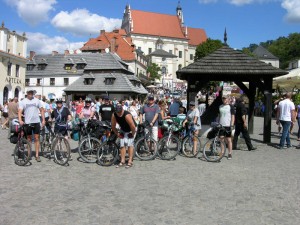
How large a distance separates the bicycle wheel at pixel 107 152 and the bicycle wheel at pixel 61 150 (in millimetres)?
863

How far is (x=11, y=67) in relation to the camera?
148 ft

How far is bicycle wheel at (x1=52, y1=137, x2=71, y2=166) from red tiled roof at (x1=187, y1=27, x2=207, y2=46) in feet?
420

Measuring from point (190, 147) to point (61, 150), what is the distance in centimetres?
401

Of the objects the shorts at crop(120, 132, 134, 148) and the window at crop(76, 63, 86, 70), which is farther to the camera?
the window at crop(76, 63, 86, 70)

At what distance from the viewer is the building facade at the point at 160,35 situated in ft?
391

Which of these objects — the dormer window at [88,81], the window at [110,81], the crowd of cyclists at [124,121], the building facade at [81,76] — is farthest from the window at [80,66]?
the crowd of cyclists at [124,121]

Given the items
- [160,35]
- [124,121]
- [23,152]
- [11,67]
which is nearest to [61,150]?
[23,152]

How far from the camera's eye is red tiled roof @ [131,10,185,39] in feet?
399

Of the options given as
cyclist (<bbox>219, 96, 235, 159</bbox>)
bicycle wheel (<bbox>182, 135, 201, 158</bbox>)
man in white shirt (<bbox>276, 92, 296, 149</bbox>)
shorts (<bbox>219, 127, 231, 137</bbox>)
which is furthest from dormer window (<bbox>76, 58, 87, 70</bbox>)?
shorts (<bbox>219, 127, 231, 137</bbox>)

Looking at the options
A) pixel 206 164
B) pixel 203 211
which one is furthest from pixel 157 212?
pixel 206 164

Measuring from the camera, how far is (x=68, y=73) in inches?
2456

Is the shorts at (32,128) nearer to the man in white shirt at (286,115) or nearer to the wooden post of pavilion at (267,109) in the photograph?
the man in white shirt at (286,115)

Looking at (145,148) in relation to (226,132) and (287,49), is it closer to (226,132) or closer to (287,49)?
(226,132)

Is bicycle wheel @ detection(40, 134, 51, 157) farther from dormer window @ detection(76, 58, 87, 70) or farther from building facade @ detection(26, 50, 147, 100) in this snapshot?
dormer window @ detection(76, 58, 87, 70)
